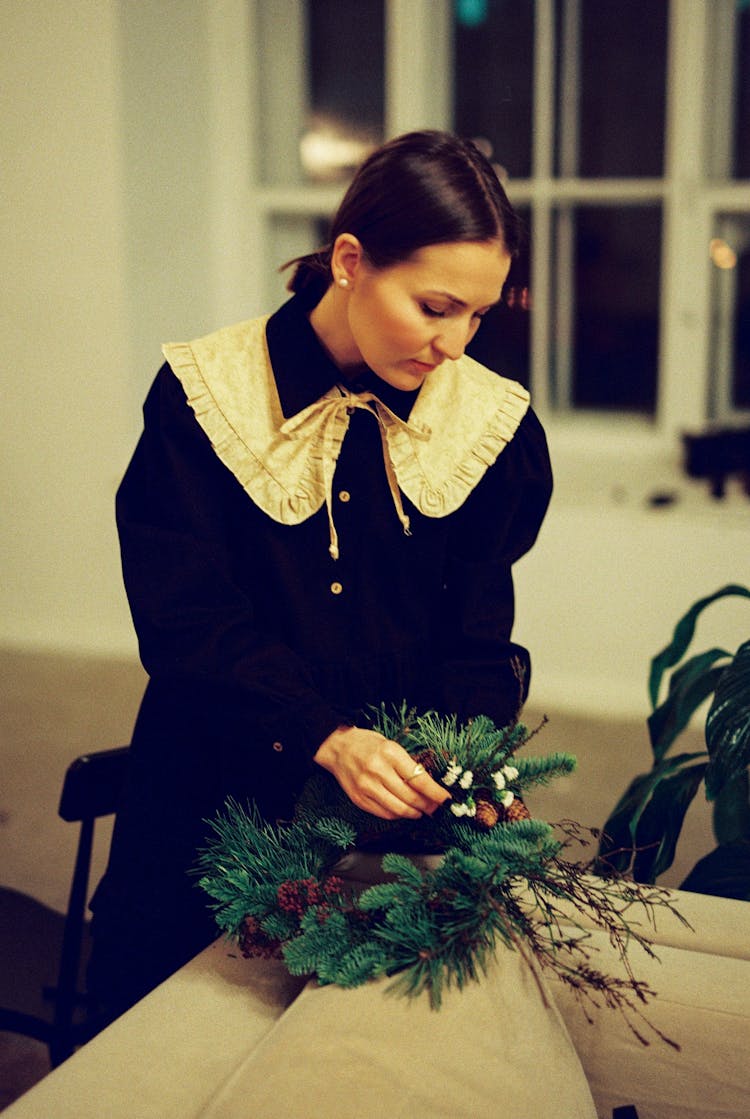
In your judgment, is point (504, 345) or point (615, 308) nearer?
point (615, 308)

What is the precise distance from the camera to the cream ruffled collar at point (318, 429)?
1186mm

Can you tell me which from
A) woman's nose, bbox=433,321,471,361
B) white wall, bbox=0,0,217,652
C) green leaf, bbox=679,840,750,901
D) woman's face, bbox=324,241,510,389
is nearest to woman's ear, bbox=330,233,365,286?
woman's face, bbox=324,241,510,389

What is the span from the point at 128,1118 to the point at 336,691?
0.47 meters

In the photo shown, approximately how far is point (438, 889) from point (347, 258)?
58 cm

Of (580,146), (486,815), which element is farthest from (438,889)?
(580,146)

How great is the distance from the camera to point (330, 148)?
3.99 m

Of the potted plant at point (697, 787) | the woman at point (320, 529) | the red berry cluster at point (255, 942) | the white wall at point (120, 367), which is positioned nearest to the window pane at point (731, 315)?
the white wall at point (120, 367)

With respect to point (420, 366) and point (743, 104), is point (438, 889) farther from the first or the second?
point (743, 104)

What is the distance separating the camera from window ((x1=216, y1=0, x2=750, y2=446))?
352 centimetres

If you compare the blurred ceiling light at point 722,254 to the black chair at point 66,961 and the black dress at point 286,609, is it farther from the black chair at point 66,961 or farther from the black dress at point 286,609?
the black chair at point 66,961

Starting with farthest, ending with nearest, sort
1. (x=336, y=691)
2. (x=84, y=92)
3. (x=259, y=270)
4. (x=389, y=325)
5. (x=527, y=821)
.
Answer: (x=259, y=270) < (x=84, y=92) < (x=336, y=691) < (x=389, y=325) < (x=527, y=821)

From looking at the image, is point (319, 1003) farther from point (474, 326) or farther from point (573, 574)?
point (573, 574)

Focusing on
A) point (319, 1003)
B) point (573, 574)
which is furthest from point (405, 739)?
point (573, 574)

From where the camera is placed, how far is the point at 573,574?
363 centimetres
